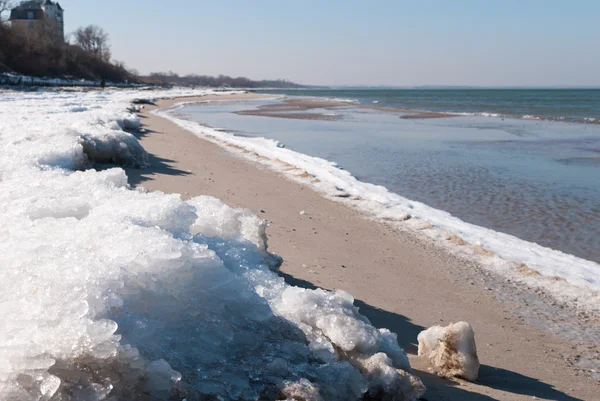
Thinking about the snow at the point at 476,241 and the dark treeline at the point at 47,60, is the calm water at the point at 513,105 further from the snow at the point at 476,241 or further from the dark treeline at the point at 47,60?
the dark treeline at the point at 47,60

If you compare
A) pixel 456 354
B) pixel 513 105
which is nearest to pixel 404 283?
pixel 456 354

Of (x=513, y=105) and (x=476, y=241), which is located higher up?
(x=513, y=105)

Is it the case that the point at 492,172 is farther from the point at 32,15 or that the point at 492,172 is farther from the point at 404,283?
the point at 32,15

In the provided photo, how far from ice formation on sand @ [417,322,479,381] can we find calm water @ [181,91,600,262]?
379 centimetres

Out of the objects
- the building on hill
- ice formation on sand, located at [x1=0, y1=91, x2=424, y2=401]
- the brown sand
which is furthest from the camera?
the building on hill

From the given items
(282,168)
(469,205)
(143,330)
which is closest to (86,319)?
(143,330)

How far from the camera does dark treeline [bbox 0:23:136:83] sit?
65.6 m

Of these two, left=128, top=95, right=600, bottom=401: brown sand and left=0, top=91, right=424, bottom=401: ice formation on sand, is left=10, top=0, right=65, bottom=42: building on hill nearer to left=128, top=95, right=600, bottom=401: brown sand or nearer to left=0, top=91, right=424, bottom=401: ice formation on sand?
left=128, top=95, right=600, bottom=401: brown sand

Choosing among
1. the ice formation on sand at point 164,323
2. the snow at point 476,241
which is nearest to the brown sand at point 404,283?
the snow at point 476,241

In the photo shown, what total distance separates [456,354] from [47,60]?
260 feet

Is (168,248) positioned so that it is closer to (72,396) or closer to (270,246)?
(72,396)

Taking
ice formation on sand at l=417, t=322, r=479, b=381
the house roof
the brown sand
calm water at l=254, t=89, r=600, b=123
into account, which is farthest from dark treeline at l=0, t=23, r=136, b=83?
ice formation on sand at l=417, t=322, r=479, b=381

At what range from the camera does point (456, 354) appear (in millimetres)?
3186

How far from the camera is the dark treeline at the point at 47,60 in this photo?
65.6 meters
